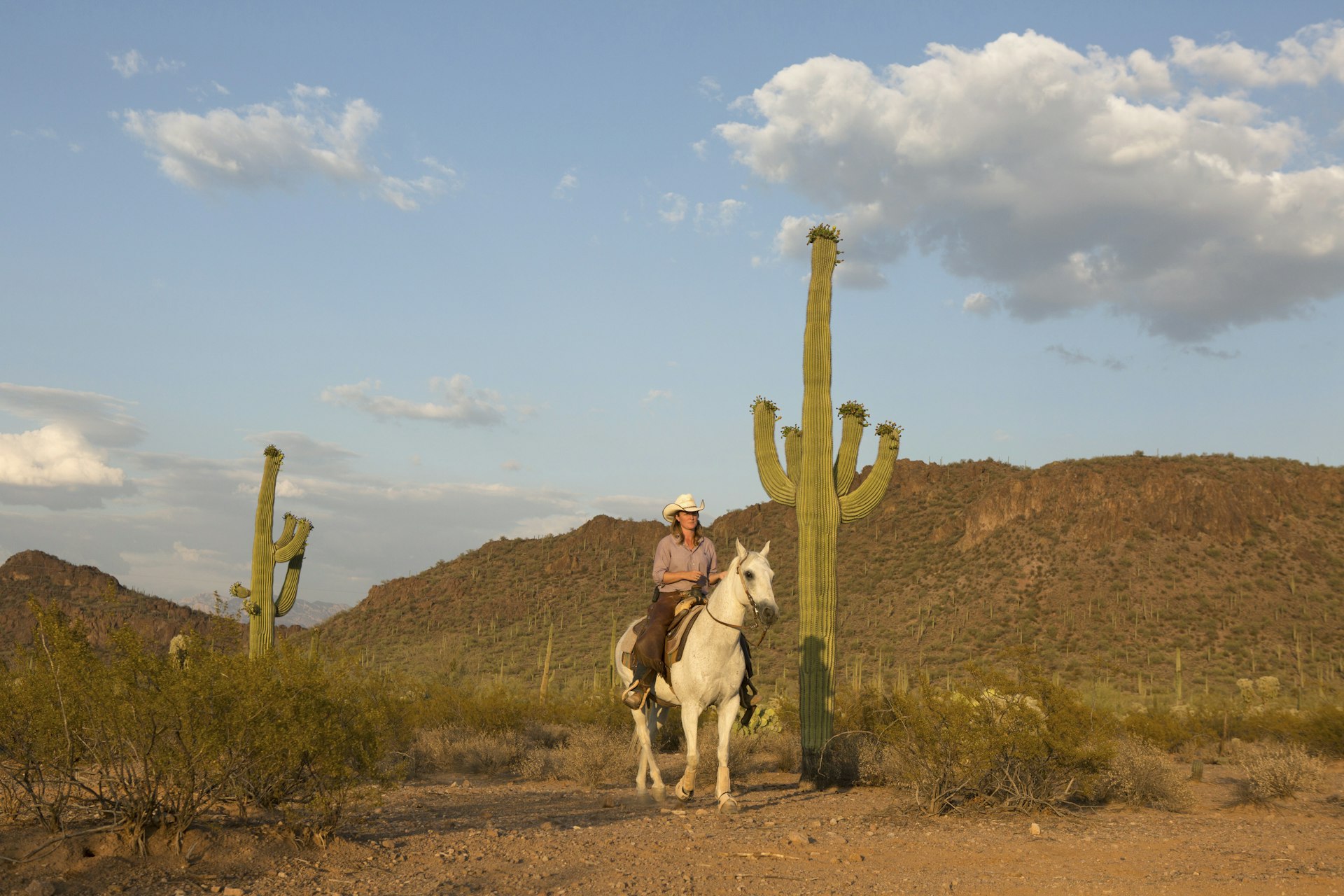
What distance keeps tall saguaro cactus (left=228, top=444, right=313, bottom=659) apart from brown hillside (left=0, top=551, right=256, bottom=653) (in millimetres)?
24496

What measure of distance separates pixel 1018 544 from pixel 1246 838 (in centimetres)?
4223

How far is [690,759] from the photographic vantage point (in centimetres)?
980

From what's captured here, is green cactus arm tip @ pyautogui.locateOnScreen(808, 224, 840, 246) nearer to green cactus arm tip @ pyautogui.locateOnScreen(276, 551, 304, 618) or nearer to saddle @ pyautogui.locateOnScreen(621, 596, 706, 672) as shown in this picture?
saddle @ pyautogui.locateOnScreen(621, 596, 706, 672)

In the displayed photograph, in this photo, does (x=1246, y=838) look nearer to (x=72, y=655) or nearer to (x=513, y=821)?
(x=513, y=821)

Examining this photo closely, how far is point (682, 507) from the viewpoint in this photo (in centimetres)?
1084

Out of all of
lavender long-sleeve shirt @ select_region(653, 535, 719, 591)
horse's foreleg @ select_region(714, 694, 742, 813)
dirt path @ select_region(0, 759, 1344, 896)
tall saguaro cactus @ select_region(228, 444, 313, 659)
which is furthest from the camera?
tall saguaro cactus @ select_region(228, 444, 313, 659)

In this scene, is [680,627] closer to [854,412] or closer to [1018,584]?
[854,412]

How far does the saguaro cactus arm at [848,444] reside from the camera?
13383mm

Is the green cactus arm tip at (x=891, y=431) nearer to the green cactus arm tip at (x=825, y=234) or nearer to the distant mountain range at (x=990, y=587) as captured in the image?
the green cactus arm tip at (x=825, y=234)

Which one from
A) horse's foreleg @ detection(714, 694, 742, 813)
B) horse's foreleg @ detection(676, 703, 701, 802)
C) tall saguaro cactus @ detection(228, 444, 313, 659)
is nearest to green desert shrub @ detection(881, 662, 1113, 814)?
horse's foreleg @ detection(714, 694, 742, 813)

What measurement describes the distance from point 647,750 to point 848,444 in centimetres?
547

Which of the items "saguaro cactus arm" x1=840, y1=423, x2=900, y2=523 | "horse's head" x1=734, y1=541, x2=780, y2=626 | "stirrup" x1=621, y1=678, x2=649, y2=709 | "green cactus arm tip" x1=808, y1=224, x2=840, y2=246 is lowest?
"stirrup" x1=621, y1=678, x2=649, y2=709

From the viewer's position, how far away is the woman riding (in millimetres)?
10273

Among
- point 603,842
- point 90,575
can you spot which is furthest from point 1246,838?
point 90,575
